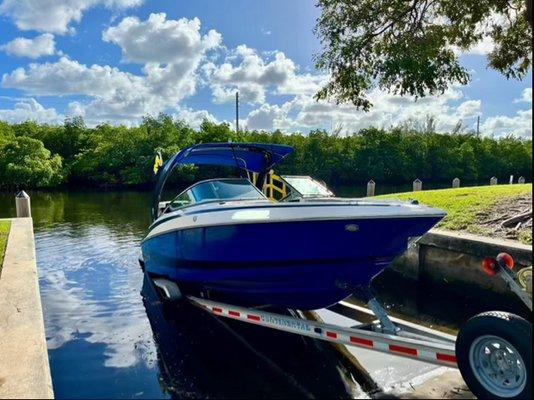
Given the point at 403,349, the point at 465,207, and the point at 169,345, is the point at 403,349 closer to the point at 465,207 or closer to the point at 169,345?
the point at 169,345

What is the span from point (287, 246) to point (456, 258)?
13.3 ft

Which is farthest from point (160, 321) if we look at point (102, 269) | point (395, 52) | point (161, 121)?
point (161, 121)

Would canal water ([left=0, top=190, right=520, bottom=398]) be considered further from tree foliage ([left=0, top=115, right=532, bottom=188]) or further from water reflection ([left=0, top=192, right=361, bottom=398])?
tree foliage ([left=0, top=115, right=532, bottom=188])

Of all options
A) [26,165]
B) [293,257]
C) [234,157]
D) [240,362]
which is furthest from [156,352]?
[26,165]

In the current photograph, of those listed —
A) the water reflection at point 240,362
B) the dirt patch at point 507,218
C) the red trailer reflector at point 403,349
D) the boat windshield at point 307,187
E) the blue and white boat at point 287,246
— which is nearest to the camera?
the red trailer reflector at point 403,349

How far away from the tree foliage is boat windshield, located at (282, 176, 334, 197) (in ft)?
99.6

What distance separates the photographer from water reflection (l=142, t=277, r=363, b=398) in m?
4.30

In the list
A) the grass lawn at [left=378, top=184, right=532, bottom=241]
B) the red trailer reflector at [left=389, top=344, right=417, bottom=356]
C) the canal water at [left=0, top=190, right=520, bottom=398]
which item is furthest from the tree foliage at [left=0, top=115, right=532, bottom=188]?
the red trailer reflector at [left=389, top=344, right=417, bottom=356]

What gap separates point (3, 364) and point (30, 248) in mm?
5172

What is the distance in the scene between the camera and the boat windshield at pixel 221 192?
250 inches

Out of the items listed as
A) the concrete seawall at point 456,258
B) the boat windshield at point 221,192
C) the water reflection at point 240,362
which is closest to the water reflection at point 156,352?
the water reflection at point 240,362

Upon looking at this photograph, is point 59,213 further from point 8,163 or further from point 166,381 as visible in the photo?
point 8,163

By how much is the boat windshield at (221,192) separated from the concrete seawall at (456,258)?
10.6 ft

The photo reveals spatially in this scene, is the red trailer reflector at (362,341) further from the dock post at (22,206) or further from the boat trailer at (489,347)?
the dock post at (22,206)
